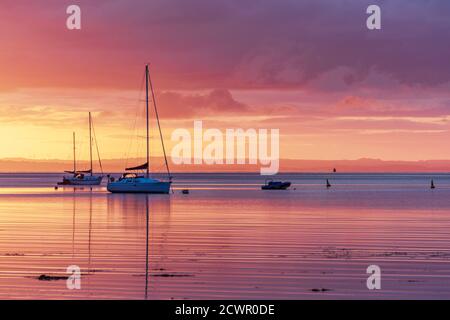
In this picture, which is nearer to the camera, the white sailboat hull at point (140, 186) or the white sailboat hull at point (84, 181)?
the white sailboat hull at point (140, 186)

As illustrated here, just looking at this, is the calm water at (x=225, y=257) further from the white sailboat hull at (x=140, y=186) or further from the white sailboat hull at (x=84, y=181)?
the white sailboat hull at (x=84, y=181)

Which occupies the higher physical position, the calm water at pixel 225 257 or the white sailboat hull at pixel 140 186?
the white sailboat hull at pixel 140 186

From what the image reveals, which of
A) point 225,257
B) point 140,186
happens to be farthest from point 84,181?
point 225,257

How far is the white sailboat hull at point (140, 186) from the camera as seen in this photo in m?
113

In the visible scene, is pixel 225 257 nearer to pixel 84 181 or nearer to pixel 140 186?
pixel 140 186

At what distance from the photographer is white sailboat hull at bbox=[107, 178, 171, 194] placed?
113 m

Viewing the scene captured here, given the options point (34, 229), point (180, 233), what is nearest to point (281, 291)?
point (180, 233)

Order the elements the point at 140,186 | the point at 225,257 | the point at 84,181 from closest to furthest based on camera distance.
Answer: the point at 225,257
the point at 140,186
the point at 84,181

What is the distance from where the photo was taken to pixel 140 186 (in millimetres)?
113750

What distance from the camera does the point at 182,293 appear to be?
2538 centimetres

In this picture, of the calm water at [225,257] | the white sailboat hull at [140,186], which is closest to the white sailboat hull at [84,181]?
the white sailboat hull at [140,186]

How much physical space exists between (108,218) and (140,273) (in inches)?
1301

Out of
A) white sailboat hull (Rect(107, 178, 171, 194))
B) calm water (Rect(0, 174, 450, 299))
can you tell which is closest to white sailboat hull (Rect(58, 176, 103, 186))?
white sailboat hull (Rect(107, 178, 171, 194))

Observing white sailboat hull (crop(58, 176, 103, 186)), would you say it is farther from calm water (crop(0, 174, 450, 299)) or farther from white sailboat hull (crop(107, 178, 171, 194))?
calm water (crop(0, 174, 450, 299))
